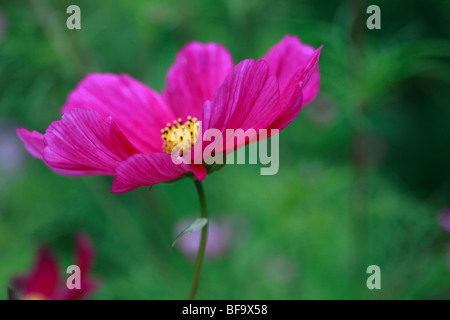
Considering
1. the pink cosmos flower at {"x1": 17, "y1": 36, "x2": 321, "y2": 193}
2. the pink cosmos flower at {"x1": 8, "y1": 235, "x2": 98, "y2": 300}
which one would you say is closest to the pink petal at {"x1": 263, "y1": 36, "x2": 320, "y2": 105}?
the pink cosmos flower at {"x1": 17, "y1": 36, "x2": 321, "y2": 193}

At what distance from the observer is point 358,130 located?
2.42 feet

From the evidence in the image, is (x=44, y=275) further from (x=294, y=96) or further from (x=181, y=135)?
(x=294, y=96)

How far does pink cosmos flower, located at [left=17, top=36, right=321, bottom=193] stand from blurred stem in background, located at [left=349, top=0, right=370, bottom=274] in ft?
Result: 0.91

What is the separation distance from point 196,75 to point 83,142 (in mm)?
154

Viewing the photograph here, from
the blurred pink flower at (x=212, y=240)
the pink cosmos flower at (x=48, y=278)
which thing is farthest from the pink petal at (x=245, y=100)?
the blurred pink flower at (x=212, y=240)

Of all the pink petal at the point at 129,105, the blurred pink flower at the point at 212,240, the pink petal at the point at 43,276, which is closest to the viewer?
the pink petal at the point at 129,105

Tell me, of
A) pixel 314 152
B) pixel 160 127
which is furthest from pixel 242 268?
pixel 160 127

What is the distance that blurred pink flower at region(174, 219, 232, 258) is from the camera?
3.43ft

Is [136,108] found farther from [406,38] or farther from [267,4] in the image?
[406,38]

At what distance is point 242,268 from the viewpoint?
37.8 inches

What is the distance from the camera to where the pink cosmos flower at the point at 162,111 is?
0.33 metres

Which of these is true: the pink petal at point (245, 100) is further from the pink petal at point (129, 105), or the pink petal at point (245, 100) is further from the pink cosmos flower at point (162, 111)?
the pink petal at point (129, 105)

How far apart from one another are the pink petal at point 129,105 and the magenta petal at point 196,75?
0.06ft

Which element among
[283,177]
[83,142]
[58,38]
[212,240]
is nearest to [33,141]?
[83,142]
